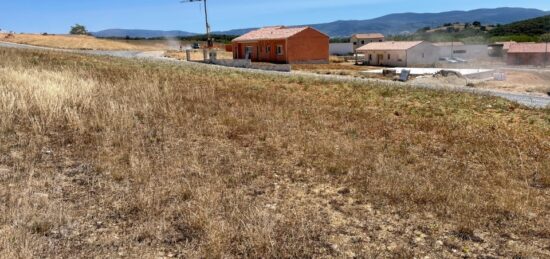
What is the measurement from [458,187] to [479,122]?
20.6ft

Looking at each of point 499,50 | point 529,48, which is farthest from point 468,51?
point 529,48

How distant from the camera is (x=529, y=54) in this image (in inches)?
3273

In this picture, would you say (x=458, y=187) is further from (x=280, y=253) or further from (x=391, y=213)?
(x=280, y=253)

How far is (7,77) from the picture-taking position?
11383 millimetres

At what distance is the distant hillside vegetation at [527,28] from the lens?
532 ft

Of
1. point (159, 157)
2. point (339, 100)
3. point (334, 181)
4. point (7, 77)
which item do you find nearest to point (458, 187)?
point (334, 181)

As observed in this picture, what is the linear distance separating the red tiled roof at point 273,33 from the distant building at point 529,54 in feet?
166

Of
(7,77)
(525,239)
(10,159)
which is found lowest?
(525,239)

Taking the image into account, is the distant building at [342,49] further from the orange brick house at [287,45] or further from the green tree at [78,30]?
the green tree at [78,30]

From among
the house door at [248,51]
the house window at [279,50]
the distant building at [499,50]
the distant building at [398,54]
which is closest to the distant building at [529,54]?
the distant building at [499,50]

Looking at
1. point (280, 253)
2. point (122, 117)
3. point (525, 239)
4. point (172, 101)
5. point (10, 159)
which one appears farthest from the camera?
point (172, 101)

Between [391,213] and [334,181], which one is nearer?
[391,213]

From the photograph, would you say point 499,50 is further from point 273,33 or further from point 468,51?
point 273,33

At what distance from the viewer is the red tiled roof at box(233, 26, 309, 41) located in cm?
5458
